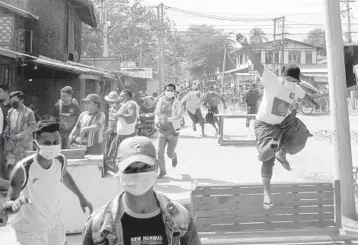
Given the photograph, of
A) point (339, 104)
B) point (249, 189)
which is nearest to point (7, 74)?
point (339, 104)

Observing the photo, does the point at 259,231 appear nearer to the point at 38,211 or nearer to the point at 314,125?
Result: the point at 38,211

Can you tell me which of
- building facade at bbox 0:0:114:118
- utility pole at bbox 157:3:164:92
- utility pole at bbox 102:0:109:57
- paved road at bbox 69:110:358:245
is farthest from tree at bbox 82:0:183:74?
paved road at bbox 69:110:358:245

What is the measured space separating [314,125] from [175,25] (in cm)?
3459

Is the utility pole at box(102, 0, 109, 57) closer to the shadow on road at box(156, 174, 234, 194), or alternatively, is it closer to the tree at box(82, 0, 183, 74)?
the tree at box(82, 0, 183, 74)

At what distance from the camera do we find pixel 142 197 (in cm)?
240

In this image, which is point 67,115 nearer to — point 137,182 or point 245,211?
point 245,211

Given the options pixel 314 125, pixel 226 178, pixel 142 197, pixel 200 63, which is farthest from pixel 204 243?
pixel 200 63

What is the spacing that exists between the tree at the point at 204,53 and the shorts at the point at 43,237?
3562 inches

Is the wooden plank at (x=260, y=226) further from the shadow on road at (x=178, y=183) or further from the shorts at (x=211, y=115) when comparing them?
the shorts at (x=211, y=115)

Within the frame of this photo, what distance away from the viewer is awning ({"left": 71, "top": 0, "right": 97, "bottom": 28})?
855 inches

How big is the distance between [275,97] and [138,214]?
11.2 ft

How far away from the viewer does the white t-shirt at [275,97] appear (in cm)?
543

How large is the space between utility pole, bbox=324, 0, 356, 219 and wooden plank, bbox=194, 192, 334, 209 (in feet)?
3.48

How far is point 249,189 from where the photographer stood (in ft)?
18.3
